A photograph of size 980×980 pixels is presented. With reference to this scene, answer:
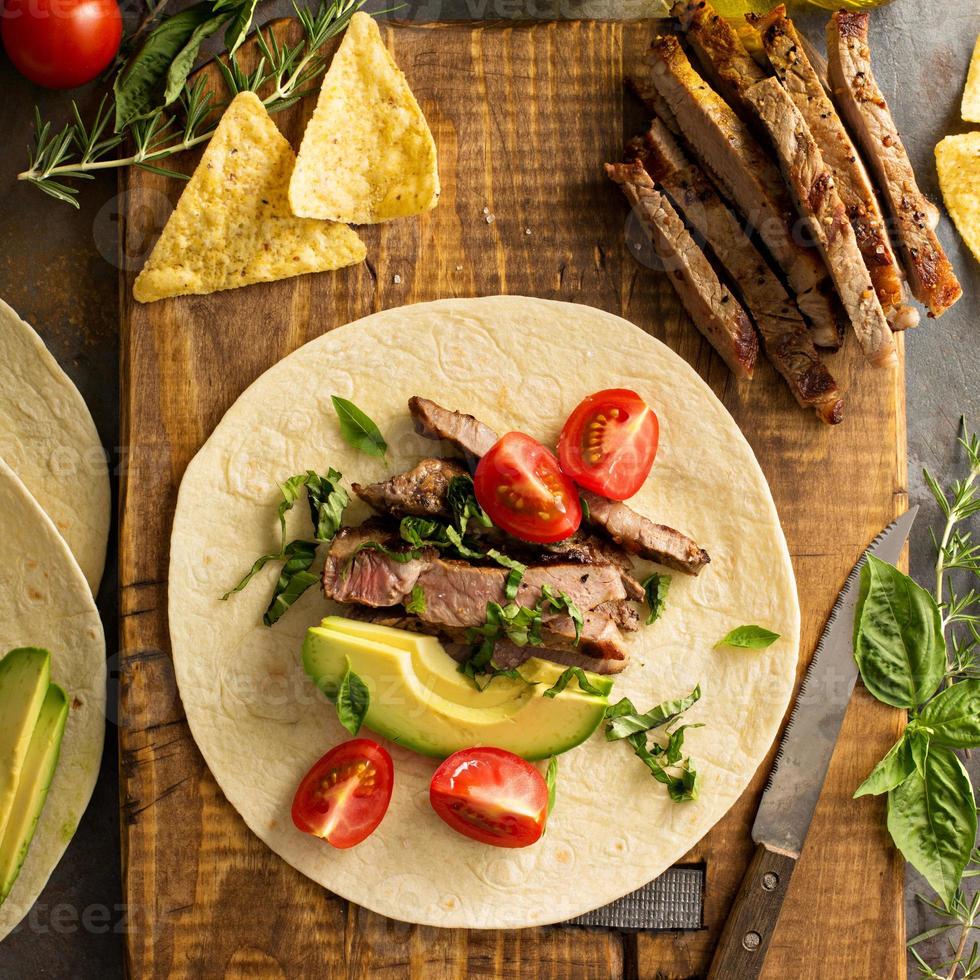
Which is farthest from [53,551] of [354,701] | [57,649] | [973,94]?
[973,94]

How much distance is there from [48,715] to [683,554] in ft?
8.10

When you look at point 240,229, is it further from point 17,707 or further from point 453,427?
point 17,707

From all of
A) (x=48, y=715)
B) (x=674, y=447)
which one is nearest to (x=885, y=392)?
(x=674, y=447)

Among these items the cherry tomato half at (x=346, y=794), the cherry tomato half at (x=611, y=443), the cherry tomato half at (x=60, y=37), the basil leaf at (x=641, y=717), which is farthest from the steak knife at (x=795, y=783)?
the cherry tomato half at (x=60, y=37)

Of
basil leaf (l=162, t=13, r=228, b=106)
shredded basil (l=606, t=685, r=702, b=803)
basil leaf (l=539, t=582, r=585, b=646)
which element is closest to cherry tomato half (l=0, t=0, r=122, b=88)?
basil leaf (l=162, t=13, r=228, b=106)

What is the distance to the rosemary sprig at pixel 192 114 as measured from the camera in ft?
12.0

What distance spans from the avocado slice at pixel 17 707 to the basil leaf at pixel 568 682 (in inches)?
73.8

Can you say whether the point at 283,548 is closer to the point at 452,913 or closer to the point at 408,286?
the point at 408,286

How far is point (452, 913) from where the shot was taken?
3.60 meters

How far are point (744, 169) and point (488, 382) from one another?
128 centimetres

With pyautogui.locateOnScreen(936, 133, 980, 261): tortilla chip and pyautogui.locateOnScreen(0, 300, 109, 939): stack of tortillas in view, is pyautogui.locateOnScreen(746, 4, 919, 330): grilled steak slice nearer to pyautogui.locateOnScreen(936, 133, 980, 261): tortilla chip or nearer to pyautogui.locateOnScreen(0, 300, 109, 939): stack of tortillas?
pyautogui.locateOnScreen(936, 133, 980, 261): tortilla chip

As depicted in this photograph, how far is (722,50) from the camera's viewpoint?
3.69 meters

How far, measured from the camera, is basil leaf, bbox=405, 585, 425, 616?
340 centimetres

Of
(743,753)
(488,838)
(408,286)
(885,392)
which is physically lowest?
(488,838)
